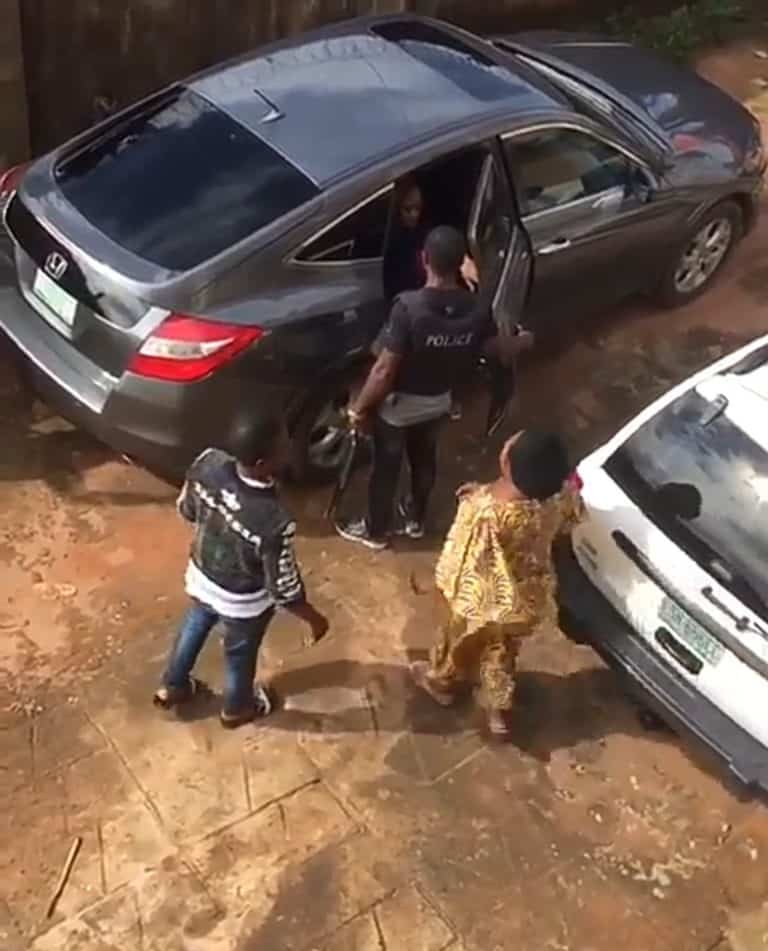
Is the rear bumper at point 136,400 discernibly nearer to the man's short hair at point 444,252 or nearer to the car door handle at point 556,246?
the man's short hair at point 444,252

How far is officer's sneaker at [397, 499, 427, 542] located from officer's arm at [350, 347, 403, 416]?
0.88m

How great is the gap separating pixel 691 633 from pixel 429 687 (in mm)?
1231

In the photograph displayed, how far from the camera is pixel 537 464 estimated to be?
5.22 m

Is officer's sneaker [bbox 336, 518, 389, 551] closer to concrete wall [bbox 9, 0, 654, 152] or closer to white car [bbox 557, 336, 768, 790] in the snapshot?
white car [bbox 557, 336, 768, 790]

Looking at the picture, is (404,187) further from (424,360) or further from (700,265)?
(700,265)

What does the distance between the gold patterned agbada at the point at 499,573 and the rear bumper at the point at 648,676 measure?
0.50 ft

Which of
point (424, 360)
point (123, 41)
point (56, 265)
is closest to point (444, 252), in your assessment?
point (424, 360)

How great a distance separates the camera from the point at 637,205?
7754mm

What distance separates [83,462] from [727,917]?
3577 millimetres

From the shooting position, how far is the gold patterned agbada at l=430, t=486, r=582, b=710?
5434 millimetres

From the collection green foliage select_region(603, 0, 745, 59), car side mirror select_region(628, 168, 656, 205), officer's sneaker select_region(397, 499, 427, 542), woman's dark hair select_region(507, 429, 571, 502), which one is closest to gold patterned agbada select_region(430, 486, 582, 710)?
woman's dark hair select_region(507, 429, 571, 502)

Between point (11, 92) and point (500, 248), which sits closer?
point (500, 248)

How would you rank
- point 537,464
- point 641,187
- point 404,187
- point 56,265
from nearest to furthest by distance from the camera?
point 537,464, point 56,265, point 404,187, point 641,187

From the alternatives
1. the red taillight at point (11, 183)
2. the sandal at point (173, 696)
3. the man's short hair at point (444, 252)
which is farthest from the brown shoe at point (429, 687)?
the red taillight at point (11, 183)
